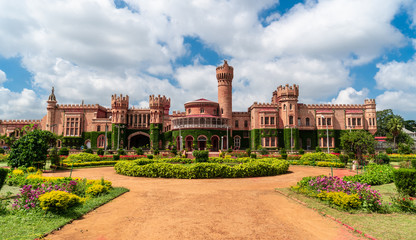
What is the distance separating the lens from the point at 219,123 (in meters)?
50.5

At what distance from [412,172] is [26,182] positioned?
20.5 meters

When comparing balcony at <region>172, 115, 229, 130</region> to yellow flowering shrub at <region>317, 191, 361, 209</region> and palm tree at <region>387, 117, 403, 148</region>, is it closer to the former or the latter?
palm tree at <region>387, 117, 403, 148</region>

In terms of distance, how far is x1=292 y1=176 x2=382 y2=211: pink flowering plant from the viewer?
9633 mm

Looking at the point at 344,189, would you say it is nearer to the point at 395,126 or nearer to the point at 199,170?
the point at 199,170

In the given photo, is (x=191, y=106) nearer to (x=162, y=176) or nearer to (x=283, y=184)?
(x=162, y=176)

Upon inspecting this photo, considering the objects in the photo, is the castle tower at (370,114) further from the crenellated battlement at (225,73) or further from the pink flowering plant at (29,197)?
the pink flowering plant at (29,197)

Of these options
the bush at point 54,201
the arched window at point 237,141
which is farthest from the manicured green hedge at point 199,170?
the arched window at point 237,141

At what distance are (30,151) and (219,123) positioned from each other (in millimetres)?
34882

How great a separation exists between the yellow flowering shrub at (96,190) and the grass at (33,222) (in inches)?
81.2

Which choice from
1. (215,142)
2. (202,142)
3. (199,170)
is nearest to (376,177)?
(199,170)

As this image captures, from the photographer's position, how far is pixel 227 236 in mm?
7234

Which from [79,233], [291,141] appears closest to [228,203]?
[79,233]

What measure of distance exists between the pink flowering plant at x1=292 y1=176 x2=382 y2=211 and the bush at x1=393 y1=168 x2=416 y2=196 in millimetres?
2383

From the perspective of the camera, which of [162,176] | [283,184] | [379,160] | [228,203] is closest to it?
[228,203]
